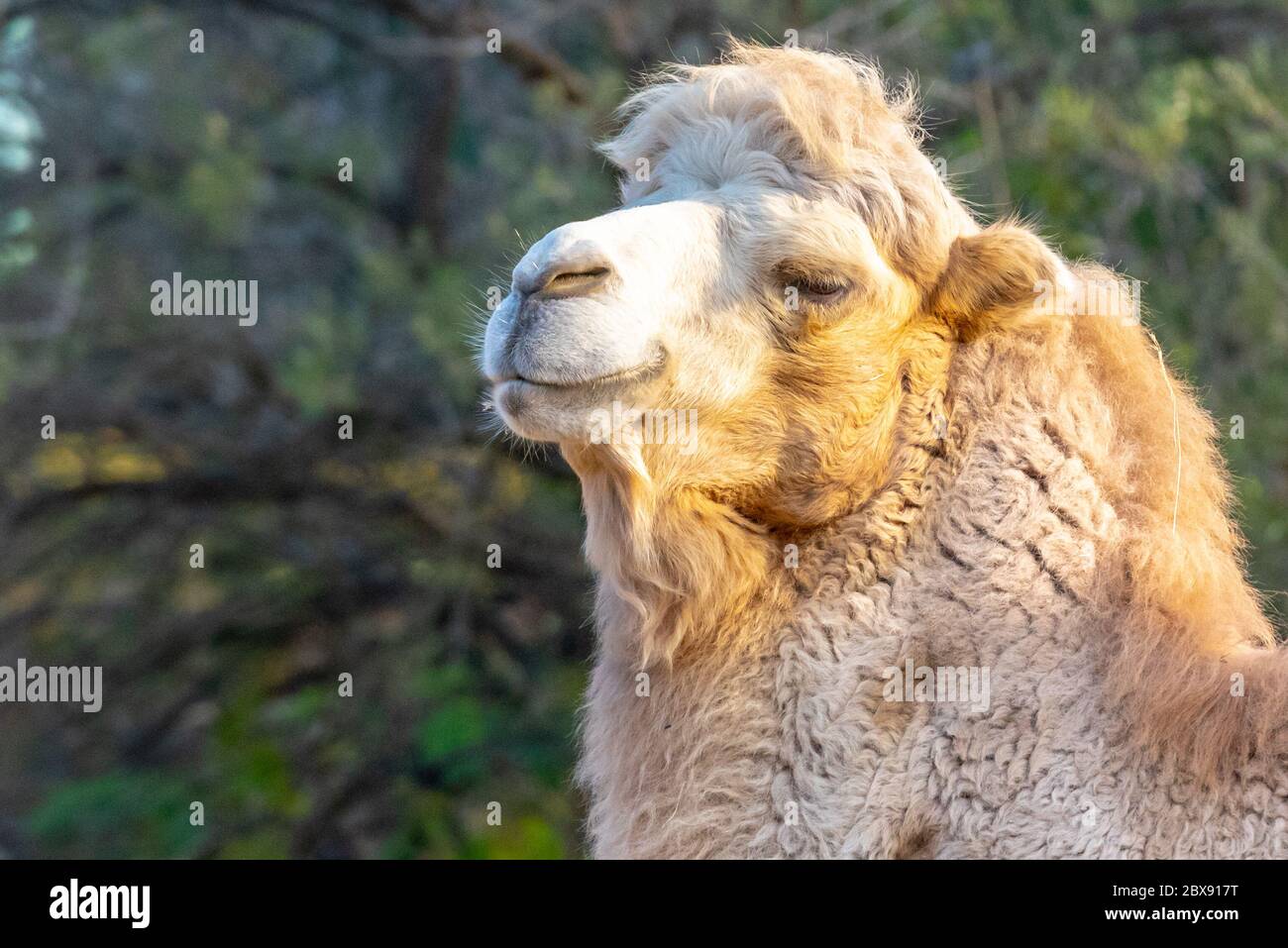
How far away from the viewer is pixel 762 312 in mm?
3270

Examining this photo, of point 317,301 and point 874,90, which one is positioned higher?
point 317,301

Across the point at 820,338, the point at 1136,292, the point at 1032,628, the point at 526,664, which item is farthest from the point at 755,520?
the point at 526,664

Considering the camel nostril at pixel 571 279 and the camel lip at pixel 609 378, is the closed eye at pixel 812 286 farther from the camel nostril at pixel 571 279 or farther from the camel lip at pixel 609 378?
the camel nostril at pixel 571 279

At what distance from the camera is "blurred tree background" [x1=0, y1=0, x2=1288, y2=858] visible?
27.3ft

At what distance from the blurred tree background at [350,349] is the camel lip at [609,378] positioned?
478 cm

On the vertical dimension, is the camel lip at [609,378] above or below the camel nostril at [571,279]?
below

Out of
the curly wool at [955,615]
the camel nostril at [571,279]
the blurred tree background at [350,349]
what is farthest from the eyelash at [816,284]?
the blurred tree background at [350,349]

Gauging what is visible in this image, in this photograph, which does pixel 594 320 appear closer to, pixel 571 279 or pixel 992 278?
pixel 571 279

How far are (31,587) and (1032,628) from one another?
8327 mm

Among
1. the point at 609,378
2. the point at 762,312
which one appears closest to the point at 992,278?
the point at 762,312

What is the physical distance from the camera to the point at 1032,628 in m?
3.03

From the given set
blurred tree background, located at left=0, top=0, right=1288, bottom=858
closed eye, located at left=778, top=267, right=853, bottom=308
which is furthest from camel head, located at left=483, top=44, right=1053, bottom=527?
blurred tree background, located at left=0, top=0, right=1288, bottom=858

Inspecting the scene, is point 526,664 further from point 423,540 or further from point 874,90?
point 874,90

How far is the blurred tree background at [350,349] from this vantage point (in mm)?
8336
